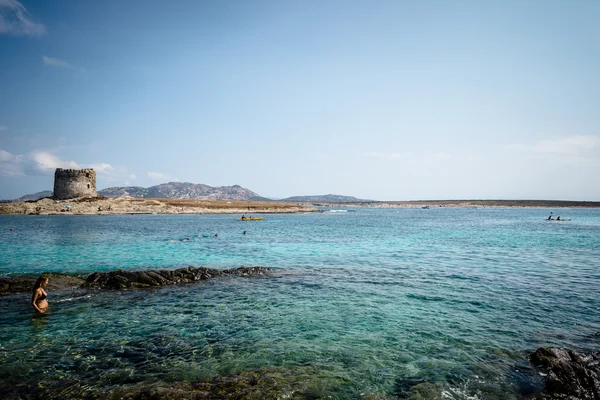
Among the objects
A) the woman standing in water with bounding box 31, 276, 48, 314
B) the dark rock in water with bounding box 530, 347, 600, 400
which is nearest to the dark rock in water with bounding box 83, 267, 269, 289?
the woman standing in water with bounding box 31, 276, 48, 314

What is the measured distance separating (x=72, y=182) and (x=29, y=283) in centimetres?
9942

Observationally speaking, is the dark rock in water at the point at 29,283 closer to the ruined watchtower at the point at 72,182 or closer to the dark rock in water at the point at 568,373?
the dark rock in water at the point at 568,373

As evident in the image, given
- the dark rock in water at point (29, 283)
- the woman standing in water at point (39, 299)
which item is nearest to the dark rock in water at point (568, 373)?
the woman standing in water at point (39, 299)

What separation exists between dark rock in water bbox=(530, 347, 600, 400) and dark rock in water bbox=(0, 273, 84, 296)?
23138 millimetres

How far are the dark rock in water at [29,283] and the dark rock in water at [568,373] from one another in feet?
75.9

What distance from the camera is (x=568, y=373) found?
30.8ft

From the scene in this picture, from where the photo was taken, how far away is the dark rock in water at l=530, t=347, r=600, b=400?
874cm

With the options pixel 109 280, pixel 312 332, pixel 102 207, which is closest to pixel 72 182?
pixel 102 207

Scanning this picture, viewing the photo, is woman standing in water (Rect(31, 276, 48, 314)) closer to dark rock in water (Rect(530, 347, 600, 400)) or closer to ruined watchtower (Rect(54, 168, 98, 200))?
dark rock in water (Rect(530, 347, 600, 400))

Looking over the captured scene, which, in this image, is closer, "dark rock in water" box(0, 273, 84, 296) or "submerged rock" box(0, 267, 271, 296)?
"dark rock in water" box(0, 273, 84, 296)

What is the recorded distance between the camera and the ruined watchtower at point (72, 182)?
3986 inches

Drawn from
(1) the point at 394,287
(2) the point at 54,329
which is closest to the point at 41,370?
(2) the point at 54,329

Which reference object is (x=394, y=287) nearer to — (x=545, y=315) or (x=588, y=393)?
(x=545, y=315)

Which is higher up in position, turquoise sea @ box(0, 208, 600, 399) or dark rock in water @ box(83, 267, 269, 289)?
dark rock in water @ box(83, 267, 269, 289)
